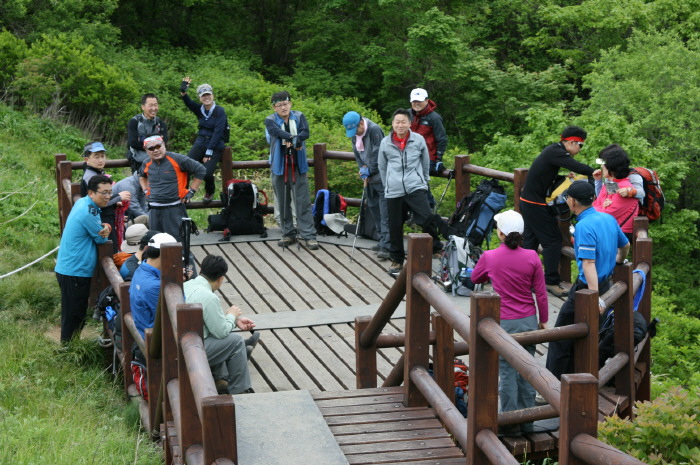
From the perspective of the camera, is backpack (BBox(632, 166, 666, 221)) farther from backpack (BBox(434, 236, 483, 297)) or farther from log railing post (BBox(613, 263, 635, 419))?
log railing post (BBox(613, 263, 635, 419))

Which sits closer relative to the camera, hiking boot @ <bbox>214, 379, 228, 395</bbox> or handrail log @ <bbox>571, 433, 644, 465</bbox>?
handrail log @ <bbox>571, 433, 644, 465</bbox>

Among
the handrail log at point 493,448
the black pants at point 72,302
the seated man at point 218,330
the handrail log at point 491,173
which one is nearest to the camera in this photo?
the handrail log at point 493,448

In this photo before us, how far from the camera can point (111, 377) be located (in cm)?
829

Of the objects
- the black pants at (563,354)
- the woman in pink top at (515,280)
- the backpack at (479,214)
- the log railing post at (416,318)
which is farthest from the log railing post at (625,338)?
the backpack at (479,214)

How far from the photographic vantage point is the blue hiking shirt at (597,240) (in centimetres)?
636

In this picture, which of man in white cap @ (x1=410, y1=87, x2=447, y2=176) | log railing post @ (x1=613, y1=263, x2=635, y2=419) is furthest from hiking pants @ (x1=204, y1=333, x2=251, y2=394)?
man in white cap @ (x1=410, y1=87, x2=447, y2=176)

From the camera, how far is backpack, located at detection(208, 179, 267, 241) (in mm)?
11262

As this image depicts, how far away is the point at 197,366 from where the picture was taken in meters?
3.99

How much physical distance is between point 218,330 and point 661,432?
3178 mm

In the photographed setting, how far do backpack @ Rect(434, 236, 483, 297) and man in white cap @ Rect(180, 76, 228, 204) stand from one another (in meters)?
3.77

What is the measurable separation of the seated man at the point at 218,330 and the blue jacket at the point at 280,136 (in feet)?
13.2

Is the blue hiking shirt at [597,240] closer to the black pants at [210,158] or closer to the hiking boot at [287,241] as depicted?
the hiking boot at [287,241]

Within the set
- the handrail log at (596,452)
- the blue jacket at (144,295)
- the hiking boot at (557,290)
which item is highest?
the handrail log at (596,452)

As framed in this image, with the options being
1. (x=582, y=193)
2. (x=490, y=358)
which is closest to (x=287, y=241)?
(x=582, y=193)
